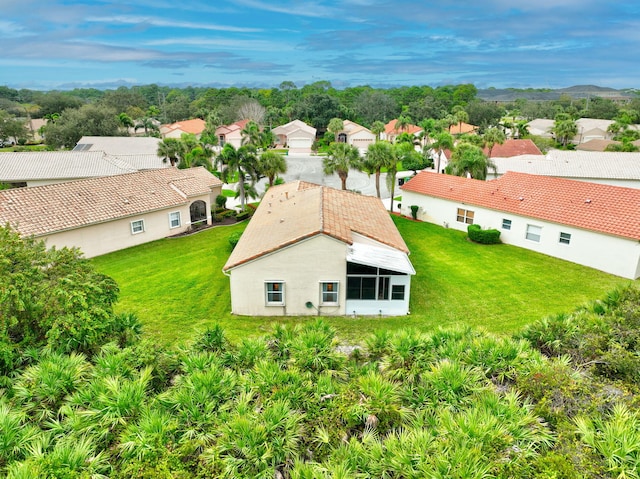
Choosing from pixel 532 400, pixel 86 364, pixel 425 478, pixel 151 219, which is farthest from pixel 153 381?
pixel 151 219

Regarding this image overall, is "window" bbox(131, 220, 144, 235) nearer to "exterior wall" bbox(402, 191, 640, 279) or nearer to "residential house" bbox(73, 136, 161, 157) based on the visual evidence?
"exterior wall" bbox(402, 191, 640, 279)

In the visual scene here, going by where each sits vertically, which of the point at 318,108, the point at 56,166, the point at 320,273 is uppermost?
the point at 318,108

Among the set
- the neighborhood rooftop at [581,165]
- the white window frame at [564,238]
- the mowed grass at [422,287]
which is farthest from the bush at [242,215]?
the neighborhood rooftop at [581,165]

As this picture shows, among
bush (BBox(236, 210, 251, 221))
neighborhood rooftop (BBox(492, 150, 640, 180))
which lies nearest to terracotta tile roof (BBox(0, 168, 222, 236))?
bush (BBox(236, 210, 251, 221))

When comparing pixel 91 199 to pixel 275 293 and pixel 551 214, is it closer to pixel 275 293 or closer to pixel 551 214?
pixel 275 293

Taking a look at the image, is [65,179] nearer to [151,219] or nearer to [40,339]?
[151,219]

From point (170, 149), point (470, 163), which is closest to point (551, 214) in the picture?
point (470, 163)
